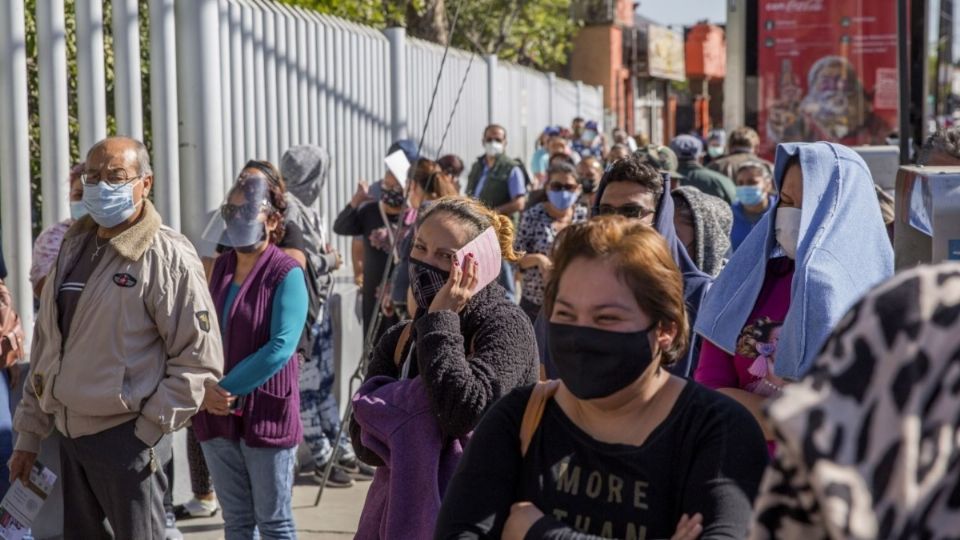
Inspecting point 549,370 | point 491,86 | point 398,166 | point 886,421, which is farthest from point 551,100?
point 886,421

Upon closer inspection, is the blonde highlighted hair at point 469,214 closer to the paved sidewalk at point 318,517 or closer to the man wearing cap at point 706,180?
the paved sidewalk at point 318,517

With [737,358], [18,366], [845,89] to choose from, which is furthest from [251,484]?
[845,89]

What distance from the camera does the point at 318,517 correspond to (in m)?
7.27

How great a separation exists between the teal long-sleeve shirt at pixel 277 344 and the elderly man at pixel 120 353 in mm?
263

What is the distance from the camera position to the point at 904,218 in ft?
10.8

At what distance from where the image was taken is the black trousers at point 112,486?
4.84 meters

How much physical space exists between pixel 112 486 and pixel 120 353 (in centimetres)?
47

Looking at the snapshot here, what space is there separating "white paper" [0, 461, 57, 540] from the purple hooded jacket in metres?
1.86

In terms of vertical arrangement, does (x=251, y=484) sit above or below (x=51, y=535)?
above

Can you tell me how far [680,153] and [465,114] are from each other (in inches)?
216

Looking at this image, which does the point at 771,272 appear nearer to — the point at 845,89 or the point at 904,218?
the point at 904,218

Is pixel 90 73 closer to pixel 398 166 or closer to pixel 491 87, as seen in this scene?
pixel 398 166

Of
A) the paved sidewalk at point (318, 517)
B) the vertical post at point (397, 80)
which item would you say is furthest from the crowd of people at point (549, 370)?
the vertical post at point (397, 80)

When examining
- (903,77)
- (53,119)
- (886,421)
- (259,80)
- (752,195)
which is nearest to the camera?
(886,421)
